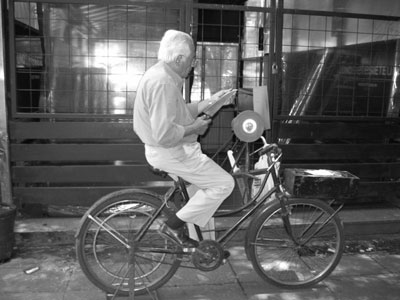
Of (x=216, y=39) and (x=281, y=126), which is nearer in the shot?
(x=281, y=126)

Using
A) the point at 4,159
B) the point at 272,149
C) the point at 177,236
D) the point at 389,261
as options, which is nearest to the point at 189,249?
the point at 177,236

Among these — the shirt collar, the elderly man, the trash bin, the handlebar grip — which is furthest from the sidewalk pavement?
the shirt collar

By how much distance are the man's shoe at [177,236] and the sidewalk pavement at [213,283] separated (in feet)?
1.72

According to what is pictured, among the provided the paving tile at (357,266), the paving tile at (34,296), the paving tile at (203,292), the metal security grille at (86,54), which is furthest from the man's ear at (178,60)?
the paving tile at (357,266)

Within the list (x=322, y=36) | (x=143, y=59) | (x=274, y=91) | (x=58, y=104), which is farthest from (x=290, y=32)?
(x=58, y=104)

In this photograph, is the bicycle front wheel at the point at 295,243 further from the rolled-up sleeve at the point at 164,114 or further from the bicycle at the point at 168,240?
the rolled-up sleeve at the point at 164,114

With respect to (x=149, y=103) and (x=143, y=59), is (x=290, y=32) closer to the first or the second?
(x=143, y=59)

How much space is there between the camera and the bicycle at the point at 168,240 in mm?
3676

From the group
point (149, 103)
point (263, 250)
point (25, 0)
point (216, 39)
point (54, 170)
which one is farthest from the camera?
point (216, 39)

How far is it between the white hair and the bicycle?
3.23 feet

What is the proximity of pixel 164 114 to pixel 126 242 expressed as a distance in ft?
3.65

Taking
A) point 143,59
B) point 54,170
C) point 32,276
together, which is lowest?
point 32,276

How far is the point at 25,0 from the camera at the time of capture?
16.1 feet

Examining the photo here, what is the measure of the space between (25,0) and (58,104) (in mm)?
1200
